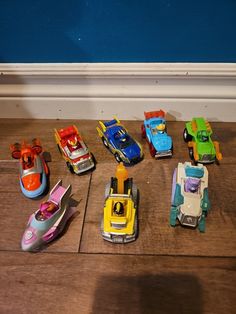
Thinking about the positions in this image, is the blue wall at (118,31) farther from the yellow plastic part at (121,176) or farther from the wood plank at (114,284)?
the wood plank at (114,284)

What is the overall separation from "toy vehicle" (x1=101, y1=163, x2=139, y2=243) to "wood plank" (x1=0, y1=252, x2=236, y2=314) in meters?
0.05

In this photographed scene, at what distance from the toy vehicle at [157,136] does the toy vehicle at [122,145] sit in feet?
0.15

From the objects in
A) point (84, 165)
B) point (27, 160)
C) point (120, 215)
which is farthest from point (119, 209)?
point (27, 160)

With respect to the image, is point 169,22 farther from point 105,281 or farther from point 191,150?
point 105,281

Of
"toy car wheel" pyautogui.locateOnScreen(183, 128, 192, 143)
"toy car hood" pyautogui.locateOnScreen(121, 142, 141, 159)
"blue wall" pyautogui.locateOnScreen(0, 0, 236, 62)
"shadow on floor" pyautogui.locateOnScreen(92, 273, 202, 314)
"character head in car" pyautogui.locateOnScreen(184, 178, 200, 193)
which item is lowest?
"shadow on floor" pyautogui.locateOnScreen(92, 273, 202, 314)

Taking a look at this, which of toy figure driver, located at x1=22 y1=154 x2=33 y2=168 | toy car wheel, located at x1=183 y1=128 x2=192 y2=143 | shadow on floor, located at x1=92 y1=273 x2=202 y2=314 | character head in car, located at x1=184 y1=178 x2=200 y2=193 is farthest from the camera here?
toy car wheel, located at x1=183 y1=128 x2=192 y2=143

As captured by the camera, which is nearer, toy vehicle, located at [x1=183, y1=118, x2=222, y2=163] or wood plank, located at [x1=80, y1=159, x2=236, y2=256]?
wood plank, located at [x1=80, y1=159, x2=236, y2=256]

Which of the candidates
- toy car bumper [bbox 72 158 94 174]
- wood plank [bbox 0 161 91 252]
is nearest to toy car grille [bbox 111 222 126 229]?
wood plank [bbox 0 161 91 252]

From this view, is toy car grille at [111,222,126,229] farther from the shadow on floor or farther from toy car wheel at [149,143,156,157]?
toy car wheel at [149,143,156,157]

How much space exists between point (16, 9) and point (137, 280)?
0.82m

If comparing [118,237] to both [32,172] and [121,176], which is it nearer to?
[121,176]

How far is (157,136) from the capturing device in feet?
3.22

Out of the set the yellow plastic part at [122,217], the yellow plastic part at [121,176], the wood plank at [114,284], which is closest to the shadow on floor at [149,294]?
the wood plank at [114,284]

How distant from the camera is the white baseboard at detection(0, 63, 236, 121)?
40.5 inches
